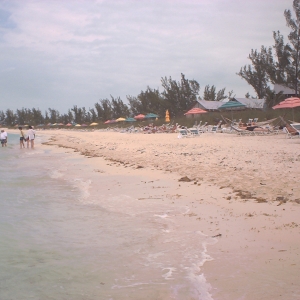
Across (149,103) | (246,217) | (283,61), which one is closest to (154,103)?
(149,103)

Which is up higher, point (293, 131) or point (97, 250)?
point (293, 131)

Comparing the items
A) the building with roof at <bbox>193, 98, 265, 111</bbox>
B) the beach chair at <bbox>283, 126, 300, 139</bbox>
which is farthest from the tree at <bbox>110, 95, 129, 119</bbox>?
the beach chair at <bbox>283, 126, 300, 139</bbox>

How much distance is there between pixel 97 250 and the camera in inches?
155

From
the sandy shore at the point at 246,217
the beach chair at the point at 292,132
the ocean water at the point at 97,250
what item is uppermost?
the beach chair at the point at 292,132

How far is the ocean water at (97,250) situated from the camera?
3012 mm

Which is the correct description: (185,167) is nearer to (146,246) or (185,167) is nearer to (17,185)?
(17,185)

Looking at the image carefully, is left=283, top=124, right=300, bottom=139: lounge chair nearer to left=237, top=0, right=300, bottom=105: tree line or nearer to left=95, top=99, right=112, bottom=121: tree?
left=237, top=0, right=300, bottom=105: tree line

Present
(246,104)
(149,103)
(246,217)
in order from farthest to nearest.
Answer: (149,103) < (246,104) < (246,217)

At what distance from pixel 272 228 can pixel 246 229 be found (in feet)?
0.94

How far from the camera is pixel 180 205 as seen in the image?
568 cm

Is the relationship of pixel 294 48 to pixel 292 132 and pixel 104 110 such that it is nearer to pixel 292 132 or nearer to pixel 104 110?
pixel 292 132

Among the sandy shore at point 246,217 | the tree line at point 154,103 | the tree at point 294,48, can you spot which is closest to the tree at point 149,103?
the tree line at point 154,103

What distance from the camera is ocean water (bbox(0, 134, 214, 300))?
301cm

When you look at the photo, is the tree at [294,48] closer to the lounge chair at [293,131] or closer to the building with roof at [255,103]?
the building with roof at [255,103]
